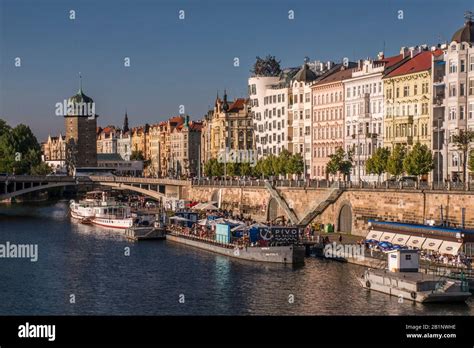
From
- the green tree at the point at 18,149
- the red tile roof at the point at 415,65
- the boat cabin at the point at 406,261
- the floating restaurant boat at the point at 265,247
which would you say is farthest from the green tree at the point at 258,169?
the green tree at the point at 18,149

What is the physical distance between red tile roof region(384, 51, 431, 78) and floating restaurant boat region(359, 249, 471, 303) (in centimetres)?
3692

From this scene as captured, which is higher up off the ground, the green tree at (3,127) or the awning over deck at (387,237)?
the green tree at (3,127)

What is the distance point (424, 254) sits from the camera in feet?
191

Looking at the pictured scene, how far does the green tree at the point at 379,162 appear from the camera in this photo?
8475 cm

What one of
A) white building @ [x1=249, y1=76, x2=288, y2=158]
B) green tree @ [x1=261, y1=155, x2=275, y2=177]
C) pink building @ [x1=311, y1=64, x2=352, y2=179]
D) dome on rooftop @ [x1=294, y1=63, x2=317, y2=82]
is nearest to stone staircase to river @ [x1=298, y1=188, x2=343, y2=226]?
pink building @ [x1=311, y1=64, x2=352, y2=179]

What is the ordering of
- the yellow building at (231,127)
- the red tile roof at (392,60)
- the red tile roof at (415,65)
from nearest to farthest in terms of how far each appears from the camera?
the red tile roof at (415,65), the red tile roof at (392,60), the yellow building at (231,127)

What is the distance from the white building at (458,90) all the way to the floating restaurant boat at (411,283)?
90.2 ft

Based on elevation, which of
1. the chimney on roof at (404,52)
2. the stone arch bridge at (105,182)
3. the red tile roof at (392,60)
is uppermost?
the chimney on roof at (404,52)

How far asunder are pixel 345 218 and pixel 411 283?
30563 mm

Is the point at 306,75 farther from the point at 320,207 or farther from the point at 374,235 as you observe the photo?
the point at 374,235

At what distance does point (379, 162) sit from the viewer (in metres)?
84.9

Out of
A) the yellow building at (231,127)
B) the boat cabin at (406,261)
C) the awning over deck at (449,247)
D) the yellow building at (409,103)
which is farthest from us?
the yellow building at (231,127)

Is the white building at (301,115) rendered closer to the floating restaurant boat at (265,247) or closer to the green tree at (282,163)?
the green tree at (282,163)
